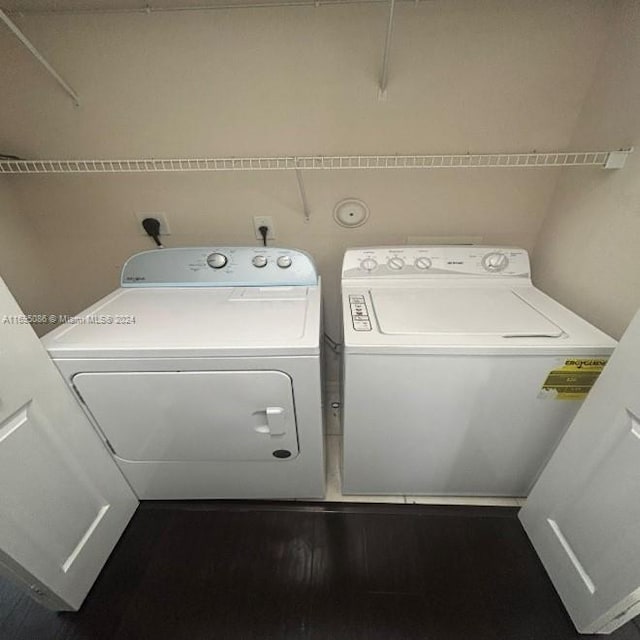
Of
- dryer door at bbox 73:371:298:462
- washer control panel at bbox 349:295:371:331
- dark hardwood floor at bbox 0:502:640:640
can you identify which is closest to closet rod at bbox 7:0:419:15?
washer control panel at bbox 349:295:371:331

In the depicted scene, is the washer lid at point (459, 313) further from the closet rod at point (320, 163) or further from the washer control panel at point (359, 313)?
the closet rod at point (320, 163)

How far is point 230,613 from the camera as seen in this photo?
1.12 metres

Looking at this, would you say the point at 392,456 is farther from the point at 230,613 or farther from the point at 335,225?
the point at 335,225

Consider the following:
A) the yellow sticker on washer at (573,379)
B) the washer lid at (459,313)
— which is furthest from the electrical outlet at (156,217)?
the yellow sticker on washer at (573,379)

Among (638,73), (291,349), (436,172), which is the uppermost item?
(638,73)

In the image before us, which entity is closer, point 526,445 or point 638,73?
point 638,73

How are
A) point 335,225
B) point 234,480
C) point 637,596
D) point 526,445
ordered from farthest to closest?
point 335,225 < point 234,480 < point 526,445 < point 637,596

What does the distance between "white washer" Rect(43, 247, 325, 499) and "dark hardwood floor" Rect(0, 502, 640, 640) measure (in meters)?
0.18

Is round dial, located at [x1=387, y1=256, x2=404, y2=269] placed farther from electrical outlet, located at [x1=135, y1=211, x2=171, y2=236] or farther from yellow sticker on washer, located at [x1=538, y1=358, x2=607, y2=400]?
electrical outlet, located at [x1=135, y1=211, x2=171, y2=236]

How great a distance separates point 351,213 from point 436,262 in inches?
20.6

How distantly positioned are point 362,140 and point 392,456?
Result: 1488mm

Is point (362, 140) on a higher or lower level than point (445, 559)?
higher

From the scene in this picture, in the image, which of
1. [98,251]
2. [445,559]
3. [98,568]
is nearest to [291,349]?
[445,559]

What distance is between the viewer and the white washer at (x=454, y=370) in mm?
972
